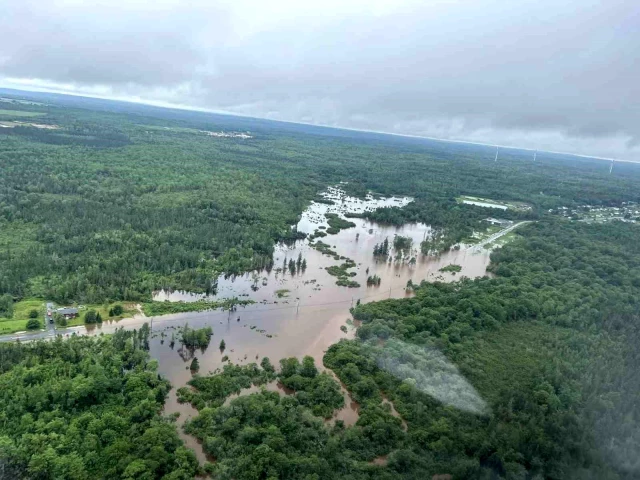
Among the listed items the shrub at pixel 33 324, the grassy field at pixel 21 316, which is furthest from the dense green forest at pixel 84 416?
the grassy field at pixel 21 316

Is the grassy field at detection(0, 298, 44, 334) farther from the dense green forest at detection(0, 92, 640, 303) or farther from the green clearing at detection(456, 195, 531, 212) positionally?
the green clearing at detection(456, 195, 531, 212)

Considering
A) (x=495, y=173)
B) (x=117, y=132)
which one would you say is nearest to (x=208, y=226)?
(x=117, y=132)

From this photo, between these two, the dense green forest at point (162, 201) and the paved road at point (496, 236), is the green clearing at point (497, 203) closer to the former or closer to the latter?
the dense green forest at point (162, 201)

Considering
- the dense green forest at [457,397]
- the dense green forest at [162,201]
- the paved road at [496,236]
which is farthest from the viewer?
the paved road at [496,236]

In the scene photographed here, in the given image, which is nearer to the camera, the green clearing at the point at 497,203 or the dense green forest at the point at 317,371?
the dense green forest at the point at 317,371

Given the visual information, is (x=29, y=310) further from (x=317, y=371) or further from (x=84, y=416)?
(x=317, y=371)

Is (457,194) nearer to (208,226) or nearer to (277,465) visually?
(208,226)
